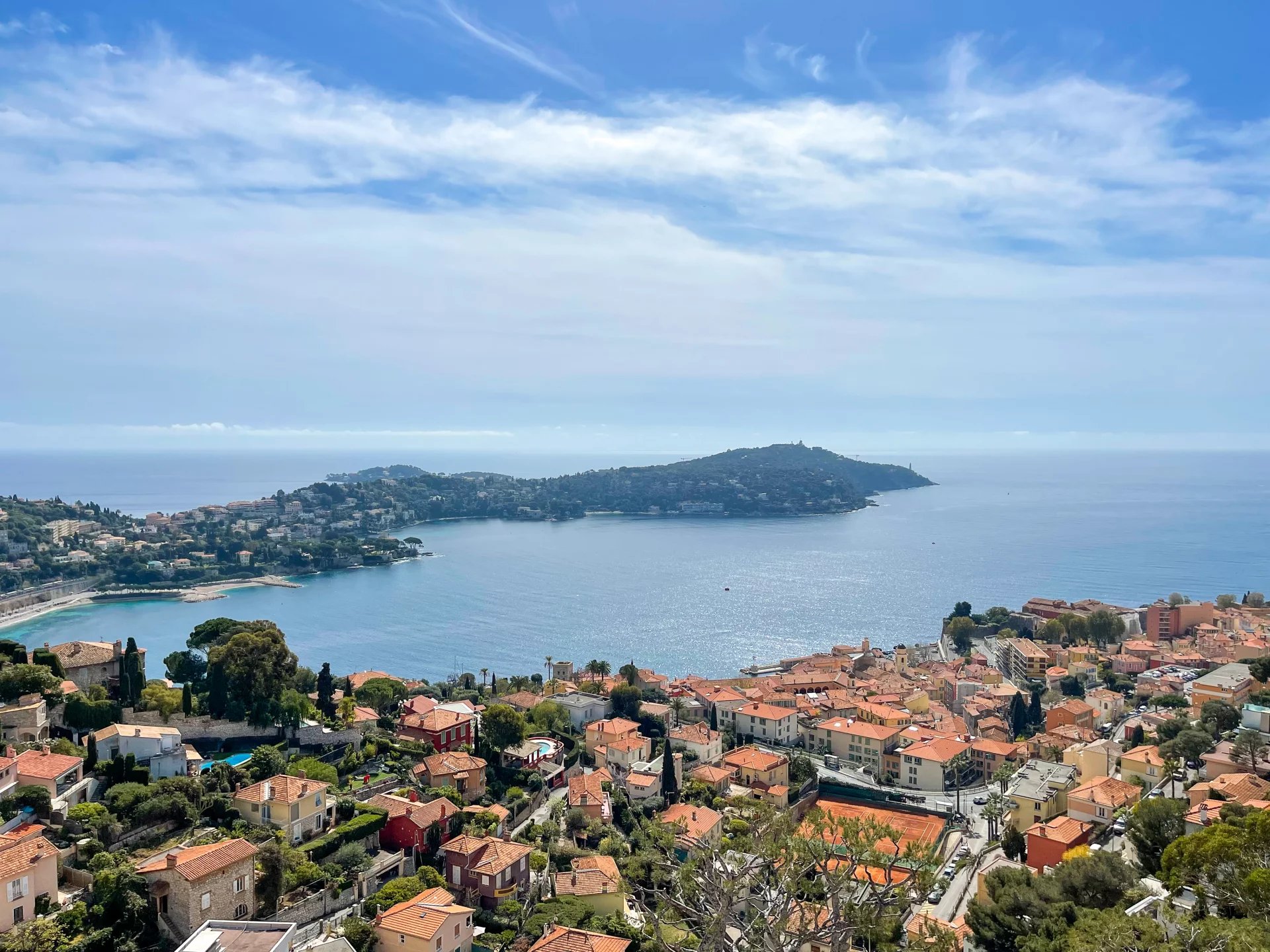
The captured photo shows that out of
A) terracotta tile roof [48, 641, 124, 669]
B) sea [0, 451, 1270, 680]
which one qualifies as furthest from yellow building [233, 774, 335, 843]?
sea [0, 451, 1270, 680]

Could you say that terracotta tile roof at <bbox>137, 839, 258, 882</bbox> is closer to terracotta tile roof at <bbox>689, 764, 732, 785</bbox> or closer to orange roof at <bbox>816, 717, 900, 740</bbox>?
terracotta tile roof at <bbox>689, 764, 732, 785</bbox>

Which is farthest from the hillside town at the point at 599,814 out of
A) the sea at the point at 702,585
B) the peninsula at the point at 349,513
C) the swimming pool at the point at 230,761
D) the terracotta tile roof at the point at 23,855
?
the peninsula at the point at 349,513

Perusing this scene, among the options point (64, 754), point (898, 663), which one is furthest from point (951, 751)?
point (64, 754)

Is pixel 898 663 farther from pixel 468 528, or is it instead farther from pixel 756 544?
pixel 468 528

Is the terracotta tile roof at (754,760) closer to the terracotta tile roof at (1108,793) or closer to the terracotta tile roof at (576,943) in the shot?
the terracotta tile roof at (1108,793)

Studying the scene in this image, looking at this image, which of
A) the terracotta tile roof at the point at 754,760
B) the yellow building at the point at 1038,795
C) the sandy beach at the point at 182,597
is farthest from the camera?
the sandy beach at the point at 182,597

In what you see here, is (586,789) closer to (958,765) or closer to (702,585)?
(958,765)
